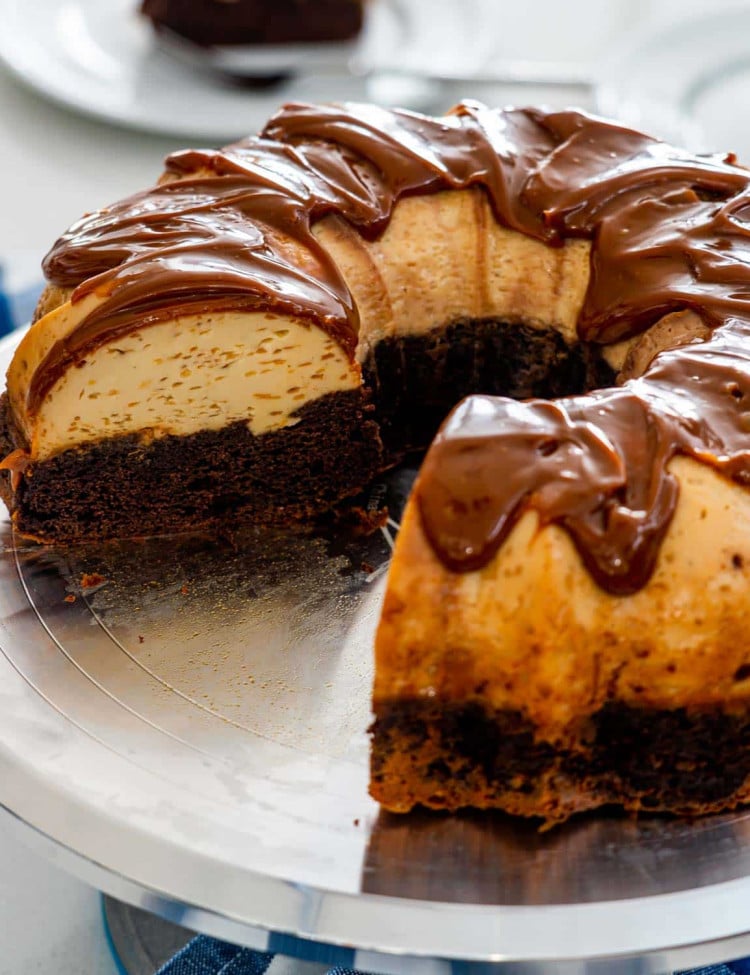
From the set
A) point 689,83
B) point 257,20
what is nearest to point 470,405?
point 689,83

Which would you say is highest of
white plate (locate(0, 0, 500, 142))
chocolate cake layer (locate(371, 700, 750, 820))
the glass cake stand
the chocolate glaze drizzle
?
the chocolate glaze drizzle

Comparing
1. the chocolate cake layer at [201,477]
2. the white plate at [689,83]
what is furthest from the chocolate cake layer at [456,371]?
the white plate at [689,83]

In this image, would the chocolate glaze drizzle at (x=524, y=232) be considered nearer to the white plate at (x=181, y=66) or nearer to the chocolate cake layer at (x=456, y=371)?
the chocolate cake layer at (x=456, y=371)

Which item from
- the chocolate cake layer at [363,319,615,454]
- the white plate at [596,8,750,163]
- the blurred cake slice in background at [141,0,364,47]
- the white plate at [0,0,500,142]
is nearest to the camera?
the chocolate cake layer at [363,319,615,454]

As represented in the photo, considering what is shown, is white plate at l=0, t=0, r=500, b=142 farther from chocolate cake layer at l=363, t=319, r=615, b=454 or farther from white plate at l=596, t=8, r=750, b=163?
chocolate cake layer at l=363, t=319, r=615, b=454

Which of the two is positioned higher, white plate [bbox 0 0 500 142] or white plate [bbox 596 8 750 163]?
white plate [bbox 596 8 750 163]

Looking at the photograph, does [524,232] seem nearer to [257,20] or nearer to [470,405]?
[470,405]

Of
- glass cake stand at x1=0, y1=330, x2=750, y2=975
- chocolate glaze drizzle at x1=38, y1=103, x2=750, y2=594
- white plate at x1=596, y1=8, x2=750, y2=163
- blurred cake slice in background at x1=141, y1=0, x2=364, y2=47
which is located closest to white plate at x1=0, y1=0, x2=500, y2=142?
blurred cake slice in background at x1=141, y1=0, x2=364, y2=47
